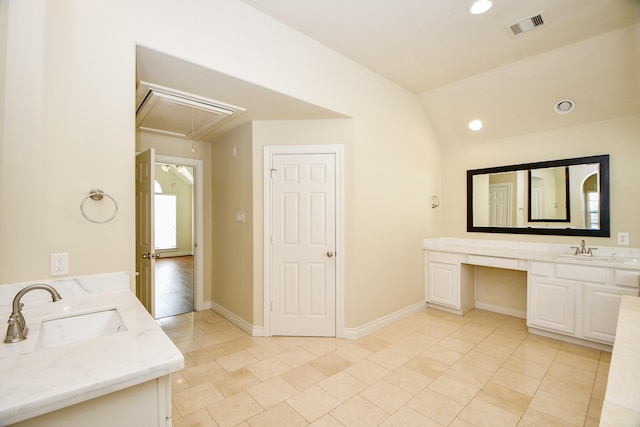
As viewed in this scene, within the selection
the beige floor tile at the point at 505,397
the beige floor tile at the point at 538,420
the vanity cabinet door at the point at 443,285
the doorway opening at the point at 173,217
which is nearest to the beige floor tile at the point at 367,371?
the beige floor tile at the point at 505,397

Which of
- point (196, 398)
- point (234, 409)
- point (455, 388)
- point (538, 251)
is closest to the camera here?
Result: point (234, 409)

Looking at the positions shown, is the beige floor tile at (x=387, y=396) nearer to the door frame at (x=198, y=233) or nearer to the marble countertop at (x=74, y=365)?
the marble countertop at (x=74, y=365)

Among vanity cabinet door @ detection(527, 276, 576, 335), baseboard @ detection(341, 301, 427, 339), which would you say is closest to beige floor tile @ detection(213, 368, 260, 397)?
baseboard @ detection(341, 301, 427, 339)

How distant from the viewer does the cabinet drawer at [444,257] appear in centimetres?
376

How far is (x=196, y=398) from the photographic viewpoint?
83.3 inches

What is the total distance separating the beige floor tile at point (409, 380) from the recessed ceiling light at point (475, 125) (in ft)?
10.3

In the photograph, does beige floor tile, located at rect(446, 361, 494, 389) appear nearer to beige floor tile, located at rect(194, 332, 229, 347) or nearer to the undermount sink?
the undermount sink

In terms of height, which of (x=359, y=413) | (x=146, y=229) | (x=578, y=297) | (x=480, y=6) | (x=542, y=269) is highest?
(x=480, y=6)

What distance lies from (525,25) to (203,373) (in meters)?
4.06

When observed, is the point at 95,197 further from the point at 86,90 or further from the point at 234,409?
the point at 234,409

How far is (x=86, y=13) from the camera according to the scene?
1.64 m

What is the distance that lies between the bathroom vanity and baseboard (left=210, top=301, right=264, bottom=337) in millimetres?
2423

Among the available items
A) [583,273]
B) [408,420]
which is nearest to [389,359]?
[408,420]

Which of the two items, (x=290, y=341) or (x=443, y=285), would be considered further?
(x=443, y=285)
